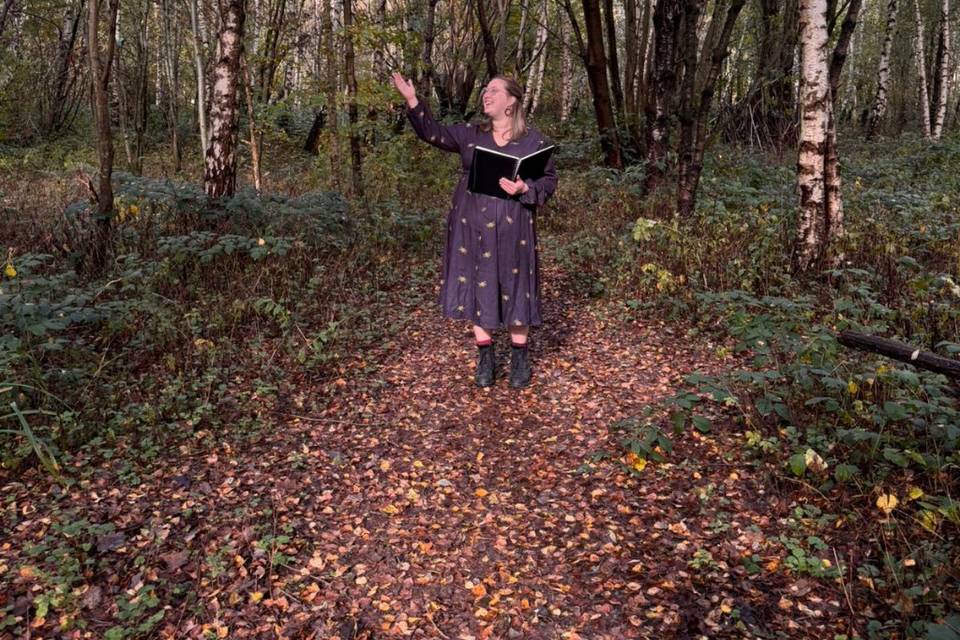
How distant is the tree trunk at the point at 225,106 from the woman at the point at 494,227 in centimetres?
382

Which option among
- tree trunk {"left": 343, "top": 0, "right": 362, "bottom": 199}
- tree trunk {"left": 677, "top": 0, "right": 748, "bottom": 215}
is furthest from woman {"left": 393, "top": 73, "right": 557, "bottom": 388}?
tree trunk {"left": 343, "top": 0, "right": 362, "bottom": 199}

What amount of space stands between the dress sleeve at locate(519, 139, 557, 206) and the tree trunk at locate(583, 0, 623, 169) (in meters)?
7.79

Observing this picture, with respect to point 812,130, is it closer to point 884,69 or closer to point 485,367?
point 485,367

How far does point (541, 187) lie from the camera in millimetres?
4316

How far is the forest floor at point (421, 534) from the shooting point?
265 centimetres

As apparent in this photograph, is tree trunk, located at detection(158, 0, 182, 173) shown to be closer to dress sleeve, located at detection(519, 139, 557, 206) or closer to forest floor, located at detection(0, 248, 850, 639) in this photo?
dress sleeve, located at detection(519, 139, 557, 206)

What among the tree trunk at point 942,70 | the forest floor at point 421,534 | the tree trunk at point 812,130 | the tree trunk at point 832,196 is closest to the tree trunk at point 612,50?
the tree trunk at point 812,130

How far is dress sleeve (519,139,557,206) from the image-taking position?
4266 mm

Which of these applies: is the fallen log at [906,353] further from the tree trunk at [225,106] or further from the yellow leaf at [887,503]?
the tree trunk at [225,106]

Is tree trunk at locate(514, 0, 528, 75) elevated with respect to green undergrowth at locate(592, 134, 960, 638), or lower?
elevated

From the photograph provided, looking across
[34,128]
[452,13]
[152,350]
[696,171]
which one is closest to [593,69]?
[696,171]

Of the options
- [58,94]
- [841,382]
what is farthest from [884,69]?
[58,94]

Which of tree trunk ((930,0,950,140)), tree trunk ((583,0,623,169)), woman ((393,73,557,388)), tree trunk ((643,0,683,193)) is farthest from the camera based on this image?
tree trunk ((930,0,950,140))

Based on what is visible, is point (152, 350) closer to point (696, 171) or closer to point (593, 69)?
point (696, 171)
